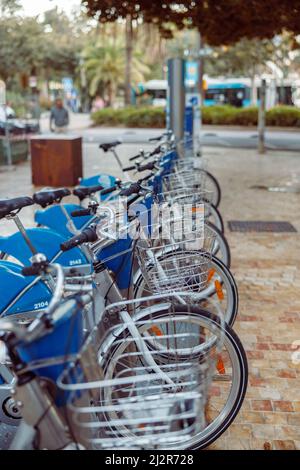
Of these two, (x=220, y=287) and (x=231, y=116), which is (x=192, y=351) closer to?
(x=220, y=287)

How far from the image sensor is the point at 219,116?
26406mm

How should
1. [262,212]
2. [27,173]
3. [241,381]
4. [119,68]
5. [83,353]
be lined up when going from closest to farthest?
1. [83,353]
2. [241,381]
3. [262,212]
4. [27,173]
5. [119,68]

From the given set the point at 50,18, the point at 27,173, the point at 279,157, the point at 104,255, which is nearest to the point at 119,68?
the point at 50,18

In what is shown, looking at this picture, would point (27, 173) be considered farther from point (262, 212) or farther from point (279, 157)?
point (279, 157)

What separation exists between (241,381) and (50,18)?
64.1ft

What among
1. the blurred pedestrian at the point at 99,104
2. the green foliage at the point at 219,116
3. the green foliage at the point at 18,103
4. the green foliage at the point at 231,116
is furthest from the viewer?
the blurred pedestrian at the point at 99,104

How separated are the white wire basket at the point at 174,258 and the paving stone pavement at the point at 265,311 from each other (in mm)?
755

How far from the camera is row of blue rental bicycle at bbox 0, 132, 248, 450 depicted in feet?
6.05

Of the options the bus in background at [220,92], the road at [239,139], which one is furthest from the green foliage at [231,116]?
the bus in background at [220,92]

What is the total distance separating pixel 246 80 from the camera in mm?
42312

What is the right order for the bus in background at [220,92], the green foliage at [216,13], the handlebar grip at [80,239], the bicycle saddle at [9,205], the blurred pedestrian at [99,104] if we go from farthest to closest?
the blurred pedestrian at [99,104] < the bus in background at [220,92] < the green foliage at [216,13] < the bicycle saddle at [9,205] < the handlebar grip at [80,239]

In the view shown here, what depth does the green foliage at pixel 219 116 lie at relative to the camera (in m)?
24.6

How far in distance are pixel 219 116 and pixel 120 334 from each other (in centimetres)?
2489

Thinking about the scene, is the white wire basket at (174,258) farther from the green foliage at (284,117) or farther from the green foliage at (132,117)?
the green foliage at (132,117)
